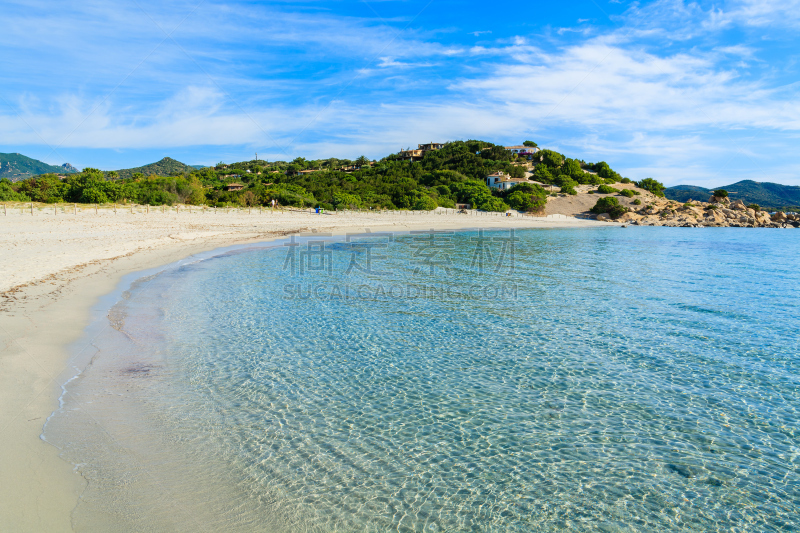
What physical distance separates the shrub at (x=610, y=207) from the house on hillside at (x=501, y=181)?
1286 centimetres

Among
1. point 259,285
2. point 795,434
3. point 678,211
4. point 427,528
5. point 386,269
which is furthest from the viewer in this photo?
point 678,211

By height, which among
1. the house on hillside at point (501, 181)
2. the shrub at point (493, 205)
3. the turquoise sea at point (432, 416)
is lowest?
the turquoise sea at point (432, 416)

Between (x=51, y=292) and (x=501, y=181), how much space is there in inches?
2775

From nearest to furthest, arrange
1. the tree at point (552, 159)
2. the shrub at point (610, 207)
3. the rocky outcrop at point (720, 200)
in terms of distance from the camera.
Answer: the shrub at point (610, 207)
the rocky outcrop at point (720, 200)
the tree at point (552, 159)

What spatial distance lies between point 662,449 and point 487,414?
196cm

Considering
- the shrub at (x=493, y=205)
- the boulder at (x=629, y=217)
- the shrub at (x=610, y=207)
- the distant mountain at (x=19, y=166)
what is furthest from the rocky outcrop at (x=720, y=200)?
the distant mountain at (x=19, y=166)

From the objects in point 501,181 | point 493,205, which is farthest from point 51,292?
point 501,181

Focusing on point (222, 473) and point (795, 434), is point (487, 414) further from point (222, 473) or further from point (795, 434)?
point (795, 434)

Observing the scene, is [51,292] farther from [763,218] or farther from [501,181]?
[763,218]

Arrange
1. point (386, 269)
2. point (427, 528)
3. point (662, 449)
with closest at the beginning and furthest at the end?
point (427, 528) → point (662, 449) → point (386, 269)

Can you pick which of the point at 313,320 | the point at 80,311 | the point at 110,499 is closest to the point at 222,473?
the point at 110,499

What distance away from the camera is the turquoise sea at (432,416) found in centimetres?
372

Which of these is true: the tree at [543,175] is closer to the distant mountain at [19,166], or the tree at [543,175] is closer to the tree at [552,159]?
the tree at [552,159]

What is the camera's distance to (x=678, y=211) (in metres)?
64.2
